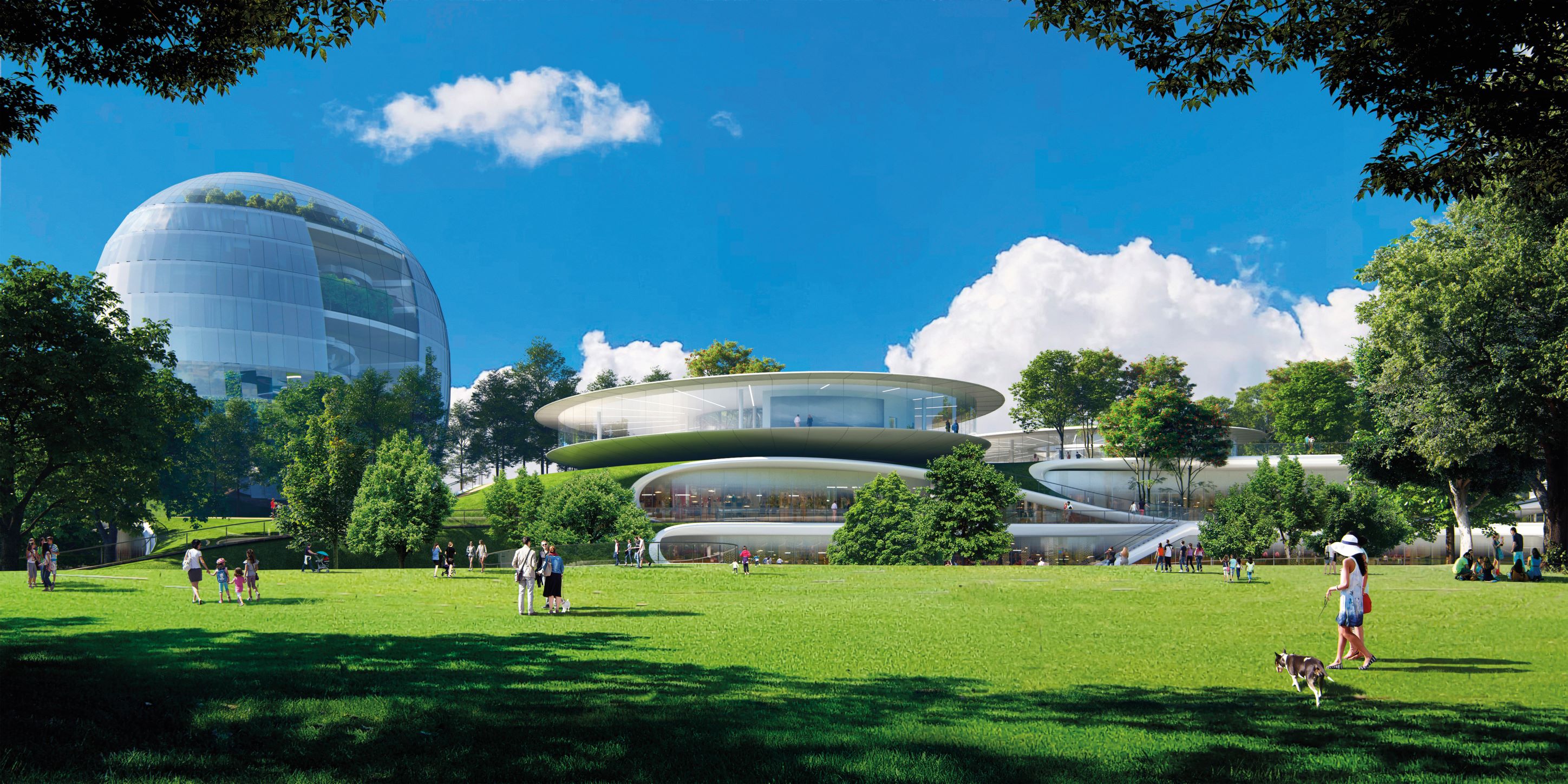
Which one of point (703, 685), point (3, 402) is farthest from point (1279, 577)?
point (3, 402)

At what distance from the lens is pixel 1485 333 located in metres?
27.8

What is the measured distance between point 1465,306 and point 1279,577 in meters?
10.4

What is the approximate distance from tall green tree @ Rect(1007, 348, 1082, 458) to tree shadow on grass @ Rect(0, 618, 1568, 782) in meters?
74.7

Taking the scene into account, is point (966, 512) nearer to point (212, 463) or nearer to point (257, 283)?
point (212, 463)

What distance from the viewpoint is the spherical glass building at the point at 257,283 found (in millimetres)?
100062

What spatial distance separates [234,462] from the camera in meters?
78.3

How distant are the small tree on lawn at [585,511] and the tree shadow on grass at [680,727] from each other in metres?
32.6

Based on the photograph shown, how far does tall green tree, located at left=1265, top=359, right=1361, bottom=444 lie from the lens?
7781cm

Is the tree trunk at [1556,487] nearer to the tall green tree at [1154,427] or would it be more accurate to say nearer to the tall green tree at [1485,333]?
the tall green tree at [1485,333]

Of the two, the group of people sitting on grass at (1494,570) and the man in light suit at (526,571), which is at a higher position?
the man in light suit at (526,571)

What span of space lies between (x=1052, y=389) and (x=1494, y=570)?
53.8 meters

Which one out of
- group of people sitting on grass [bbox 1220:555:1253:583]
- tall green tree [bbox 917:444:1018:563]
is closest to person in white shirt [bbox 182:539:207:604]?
tall green tree [bbox 917:444:1018:563]

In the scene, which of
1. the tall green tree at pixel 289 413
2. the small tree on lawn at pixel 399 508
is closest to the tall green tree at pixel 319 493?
the small tree on lawn at pixel 399 508

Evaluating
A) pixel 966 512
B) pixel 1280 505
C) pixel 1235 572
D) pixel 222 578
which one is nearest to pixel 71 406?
pixel 222 578
